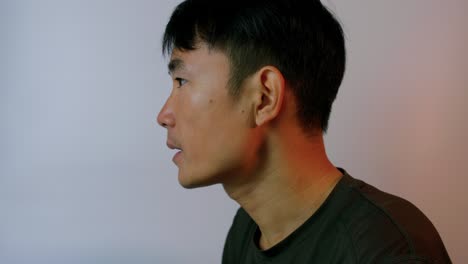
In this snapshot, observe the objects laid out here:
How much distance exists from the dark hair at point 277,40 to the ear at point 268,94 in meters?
0.02

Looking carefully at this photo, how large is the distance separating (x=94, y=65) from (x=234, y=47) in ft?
2.23

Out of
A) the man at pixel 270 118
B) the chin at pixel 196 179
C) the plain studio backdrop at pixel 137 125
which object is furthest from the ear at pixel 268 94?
the plain studio backdrop at pixel 137 125

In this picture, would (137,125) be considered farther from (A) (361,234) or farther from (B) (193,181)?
(A) (361,234)

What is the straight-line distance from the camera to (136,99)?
143cm

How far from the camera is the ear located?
0.85 m

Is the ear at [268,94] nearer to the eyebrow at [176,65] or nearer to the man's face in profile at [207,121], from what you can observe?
the man's face in profile at [207,121]

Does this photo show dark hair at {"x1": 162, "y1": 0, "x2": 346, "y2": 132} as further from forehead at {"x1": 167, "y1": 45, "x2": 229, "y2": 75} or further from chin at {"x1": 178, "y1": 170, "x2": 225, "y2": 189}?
chin at {"x1": 178, "y1": 170, "x2": 225, "y2": 189}

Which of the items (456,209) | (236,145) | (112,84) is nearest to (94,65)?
(112,84)

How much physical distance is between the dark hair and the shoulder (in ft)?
0.51

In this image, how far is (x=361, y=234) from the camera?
31.0 inches

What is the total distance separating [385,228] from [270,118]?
251mm

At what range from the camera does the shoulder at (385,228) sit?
75 cm

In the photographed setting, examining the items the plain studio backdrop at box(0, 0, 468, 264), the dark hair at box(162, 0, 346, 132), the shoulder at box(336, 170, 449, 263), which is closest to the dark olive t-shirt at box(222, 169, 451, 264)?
the shoulder at box(336, 170, 449, 263)

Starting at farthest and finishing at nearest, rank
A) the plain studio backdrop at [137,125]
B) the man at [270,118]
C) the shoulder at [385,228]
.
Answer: the plain studio backdrop at [137,125]
the man at [270,118]
the shoulder at [385,228]
